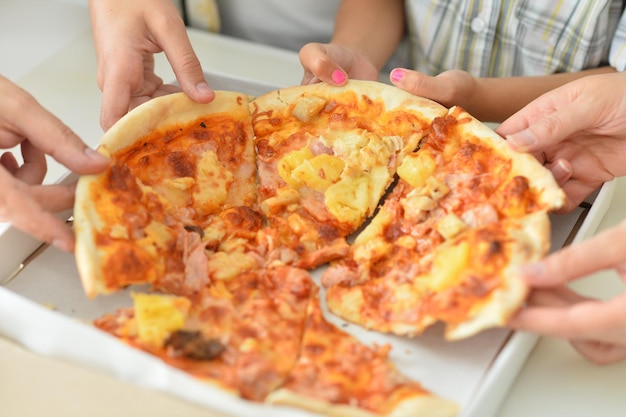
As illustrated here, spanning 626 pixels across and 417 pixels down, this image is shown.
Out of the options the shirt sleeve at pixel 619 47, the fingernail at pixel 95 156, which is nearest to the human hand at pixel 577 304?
the fingernail at pixel 95 156

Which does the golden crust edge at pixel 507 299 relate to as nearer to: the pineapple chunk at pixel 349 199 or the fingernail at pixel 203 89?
the pineapple chunk at pixel 349 199

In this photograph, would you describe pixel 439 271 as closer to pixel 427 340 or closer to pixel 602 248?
pixel 427 340

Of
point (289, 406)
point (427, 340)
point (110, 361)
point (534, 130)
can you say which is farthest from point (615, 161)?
point (110, 361)

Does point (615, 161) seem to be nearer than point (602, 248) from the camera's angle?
No

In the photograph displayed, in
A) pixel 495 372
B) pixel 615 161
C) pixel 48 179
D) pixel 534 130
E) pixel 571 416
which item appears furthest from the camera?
pixel 48 179

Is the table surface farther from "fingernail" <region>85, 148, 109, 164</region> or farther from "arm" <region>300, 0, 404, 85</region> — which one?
"fingernail" <region>85, 148, 109, 164</region>

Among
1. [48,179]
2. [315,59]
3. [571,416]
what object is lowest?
[48,179]

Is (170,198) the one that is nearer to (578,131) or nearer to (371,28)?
Answer: (578,131)
